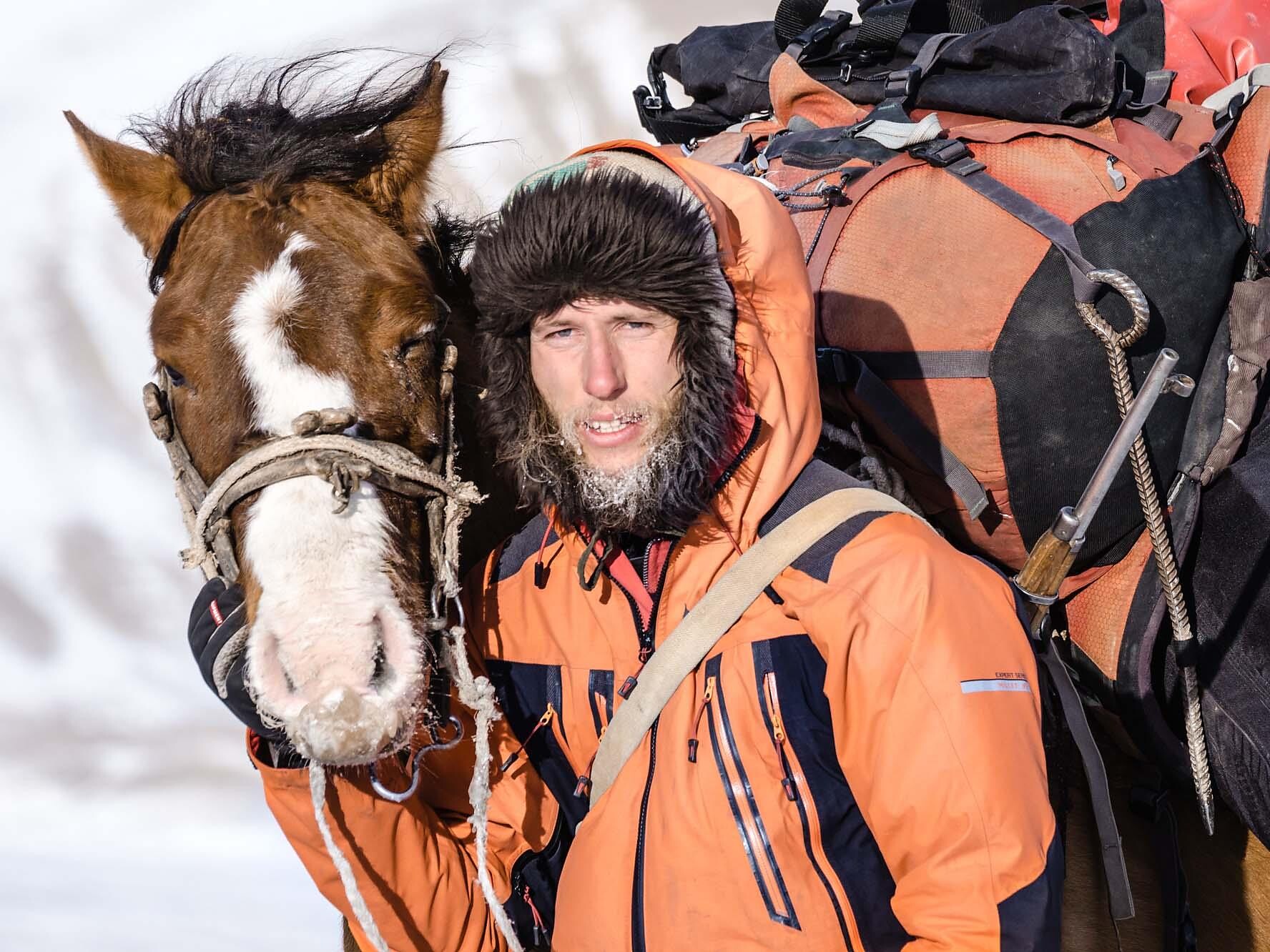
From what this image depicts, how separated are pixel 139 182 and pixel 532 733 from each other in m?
1.39

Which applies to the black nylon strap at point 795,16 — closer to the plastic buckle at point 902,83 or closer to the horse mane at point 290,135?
the plastic buckle at point 902,83

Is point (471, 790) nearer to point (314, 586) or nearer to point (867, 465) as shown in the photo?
point (314, 586)

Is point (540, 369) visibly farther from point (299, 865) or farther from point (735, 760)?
point (299, 865)

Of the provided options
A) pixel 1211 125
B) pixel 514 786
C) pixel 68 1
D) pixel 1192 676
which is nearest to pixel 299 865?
pixel 514 786

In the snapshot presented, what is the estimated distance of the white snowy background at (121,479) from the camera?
4293 millimetres

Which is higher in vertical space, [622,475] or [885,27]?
[885,27]

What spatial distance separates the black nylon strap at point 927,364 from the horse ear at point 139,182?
148cm

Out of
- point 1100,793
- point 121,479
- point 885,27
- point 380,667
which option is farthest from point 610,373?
point 121,479

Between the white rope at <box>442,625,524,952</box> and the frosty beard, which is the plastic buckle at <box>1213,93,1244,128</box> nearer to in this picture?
the frosty beard

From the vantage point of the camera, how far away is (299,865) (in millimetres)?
4332

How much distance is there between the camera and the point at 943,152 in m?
2.04

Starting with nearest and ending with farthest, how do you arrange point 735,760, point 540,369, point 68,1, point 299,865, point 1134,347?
point 735,760
point 540,369
point 1134,347
point 299,865
point 68,1

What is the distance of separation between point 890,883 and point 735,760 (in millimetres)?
328

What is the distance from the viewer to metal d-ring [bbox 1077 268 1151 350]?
181 centimetres
